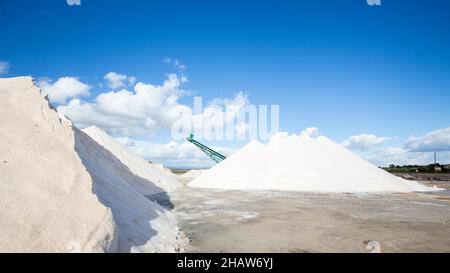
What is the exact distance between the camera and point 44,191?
4340mm

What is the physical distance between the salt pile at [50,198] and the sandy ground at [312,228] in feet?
3.62

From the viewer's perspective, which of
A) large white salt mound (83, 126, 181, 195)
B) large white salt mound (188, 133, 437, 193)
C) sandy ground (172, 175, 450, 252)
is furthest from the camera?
large white salt mound (188, 133, 437, 193)

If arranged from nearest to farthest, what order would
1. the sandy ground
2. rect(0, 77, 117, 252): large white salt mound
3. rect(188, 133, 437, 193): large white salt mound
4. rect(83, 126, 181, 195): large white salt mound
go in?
rect(0, 77, 117, 252): large white salt mound
the sandy ground
rect(83, 126, 181, 195): large white salt mound
rect(188, 133, 437, 193): large white salt mound

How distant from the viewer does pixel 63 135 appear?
219 inches

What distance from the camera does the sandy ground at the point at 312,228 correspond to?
18.4 ft

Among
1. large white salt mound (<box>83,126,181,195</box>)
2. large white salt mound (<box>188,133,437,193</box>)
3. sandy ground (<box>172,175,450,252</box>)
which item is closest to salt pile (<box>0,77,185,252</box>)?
sandy ground (<box>172,175,450,252</box>)

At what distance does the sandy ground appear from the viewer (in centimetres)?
562

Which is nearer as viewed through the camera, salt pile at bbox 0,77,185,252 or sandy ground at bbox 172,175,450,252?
salt pile at bbox 0,77,185,252

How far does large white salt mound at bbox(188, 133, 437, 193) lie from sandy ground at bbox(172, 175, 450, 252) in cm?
764

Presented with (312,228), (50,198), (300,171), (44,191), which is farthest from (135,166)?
(50,198)

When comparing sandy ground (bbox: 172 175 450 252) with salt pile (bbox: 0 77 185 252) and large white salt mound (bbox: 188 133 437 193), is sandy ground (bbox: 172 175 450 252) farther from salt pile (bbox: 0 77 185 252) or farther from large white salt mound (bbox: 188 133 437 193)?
large white salt mound (bbox: 188 133 437 193)

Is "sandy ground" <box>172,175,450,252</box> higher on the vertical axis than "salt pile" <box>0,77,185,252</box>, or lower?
lower

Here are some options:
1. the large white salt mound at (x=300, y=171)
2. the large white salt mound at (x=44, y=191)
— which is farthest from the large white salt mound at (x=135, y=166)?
the large white salt mound at (x=44, y=191)
